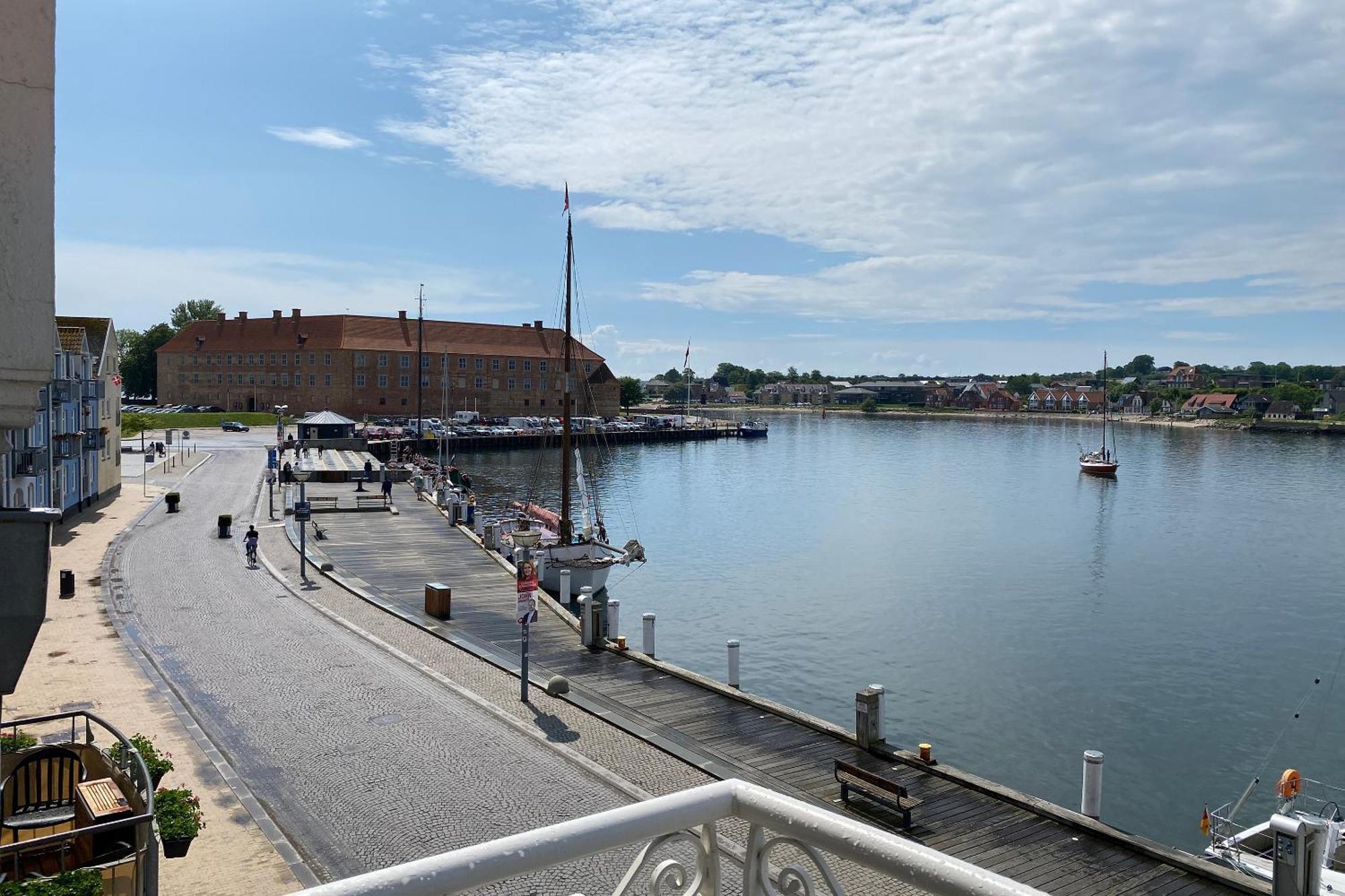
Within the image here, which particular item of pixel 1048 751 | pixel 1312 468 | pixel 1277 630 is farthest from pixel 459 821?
pixel 1312 468

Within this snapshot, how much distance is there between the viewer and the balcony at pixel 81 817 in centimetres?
1048

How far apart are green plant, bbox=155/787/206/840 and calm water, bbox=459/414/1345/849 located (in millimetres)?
17530

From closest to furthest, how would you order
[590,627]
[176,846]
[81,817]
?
[81,817] → [176,846] → [590,627]

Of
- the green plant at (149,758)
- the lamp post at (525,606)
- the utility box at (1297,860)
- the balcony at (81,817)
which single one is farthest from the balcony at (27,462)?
the utility box at (1297,860)

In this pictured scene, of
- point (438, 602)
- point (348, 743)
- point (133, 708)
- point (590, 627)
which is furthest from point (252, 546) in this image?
point (348, 743)

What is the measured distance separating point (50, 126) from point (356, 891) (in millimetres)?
4420

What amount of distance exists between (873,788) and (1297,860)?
18.4 ft

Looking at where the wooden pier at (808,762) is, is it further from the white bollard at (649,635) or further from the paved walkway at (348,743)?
the paved walkway at (348,743)

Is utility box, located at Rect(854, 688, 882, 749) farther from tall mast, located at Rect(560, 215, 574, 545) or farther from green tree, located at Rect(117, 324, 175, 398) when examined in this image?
green tree, located at Rect(117, 324, 175, 398)

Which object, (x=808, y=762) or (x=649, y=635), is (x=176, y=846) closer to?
(x=808, y=762)

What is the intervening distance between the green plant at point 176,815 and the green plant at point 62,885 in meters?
2.39

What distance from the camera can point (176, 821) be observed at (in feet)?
40.9

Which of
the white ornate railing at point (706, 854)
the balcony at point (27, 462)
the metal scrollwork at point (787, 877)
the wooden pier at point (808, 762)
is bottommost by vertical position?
the wooden pier at point (808, 762)

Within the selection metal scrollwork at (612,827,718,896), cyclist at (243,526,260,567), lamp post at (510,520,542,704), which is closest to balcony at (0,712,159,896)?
lamp post at (510,520,542,704)
